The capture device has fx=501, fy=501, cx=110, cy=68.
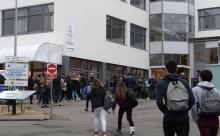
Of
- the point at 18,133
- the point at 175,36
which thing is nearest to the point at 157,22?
the point at 175,36

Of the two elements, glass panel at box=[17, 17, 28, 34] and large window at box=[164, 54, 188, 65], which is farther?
large window at box=[164, 54, 188, 65]

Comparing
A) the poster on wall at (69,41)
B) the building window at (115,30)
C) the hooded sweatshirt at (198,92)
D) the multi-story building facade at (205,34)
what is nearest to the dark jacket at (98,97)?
the hooded sweatshirt at (198,92)

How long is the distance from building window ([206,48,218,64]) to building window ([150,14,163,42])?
4645 mm

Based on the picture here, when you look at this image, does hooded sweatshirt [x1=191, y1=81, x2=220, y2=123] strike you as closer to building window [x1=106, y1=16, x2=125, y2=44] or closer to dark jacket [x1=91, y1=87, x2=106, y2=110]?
dark jacket [x1=91, y1=87, x2=106, y2=110]

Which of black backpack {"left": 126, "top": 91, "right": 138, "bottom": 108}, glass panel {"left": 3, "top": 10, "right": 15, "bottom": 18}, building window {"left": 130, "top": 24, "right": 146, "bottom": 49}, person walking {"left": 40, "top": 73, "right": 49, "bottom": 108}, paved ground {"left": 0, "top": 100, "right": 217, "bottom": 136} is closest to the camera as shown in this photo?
black backpack {"left": 126, "top": 91, "right": 138, "bottom": 108}

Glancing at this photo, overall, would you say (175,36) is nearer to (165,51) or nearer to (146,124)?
(165,51)

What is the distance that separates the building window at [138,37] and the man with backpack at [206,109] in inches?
1447

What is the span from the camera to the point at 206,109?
8203 millimetres

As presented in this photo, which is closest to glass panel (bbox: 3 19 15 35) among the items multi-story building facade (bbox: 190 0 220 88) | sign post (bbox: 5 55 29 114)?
sign post (bbox: 5 55 29 114)

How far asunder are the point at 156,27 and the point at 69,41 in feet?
43.9

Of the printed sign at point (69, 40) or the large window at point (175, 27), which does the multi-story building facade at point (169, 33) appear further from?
the printed sign at point (69, 40)

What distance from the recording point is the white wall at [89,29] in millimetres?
36219

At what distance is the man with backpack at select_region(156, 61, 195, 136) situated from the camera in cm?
756

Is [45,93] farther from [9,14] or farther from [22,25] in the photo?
[9,14]
